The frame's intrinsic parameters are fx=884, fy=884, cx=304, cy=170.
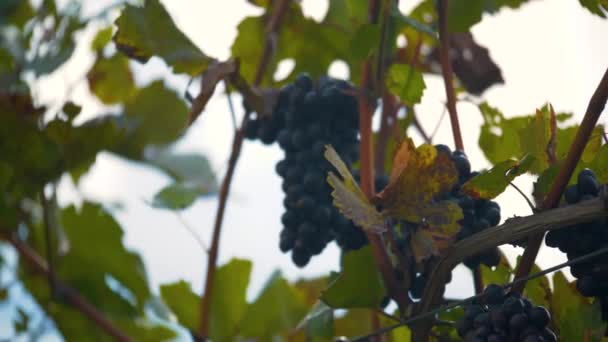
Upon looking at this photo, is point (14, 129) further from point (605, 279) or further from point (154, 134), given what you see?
point (605, 279)

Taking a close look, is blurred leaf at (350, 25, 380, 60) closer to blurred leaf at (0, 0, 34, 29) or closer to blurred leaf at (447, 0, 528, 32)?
blurred leaf at (447, 0, 528, 32)

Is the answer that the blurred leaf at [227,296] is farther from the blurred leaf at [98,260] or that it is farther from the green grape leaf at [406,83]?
the green grape leaf at [406,83]

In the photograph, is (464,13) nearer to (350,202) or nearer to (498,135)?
(498,135)

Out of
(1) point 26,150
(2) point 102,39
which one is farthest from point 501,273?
(2) point 102,39

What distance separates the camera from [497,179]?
1.99 feet

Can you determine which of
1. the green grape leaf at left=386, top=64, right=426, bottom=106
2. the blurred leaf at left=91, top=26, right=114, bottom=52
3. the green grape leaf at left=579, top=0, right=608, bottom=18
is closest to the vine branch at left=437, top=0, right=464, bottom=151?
the green grape leaf at left=386, top=64, right=426, bottom=106

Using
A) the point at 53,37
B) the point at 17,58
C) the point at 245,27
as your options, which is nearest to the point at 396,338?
the point at 245,27

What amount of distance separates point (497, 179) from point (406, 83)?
192mm

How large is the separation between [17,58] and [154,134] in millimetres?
232

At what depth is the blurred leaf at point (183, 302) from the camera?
99cm

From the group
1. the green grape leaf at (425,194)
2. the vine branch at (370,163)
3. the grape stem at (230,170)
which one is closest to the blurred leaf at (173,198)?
the grape stem at (230,170)

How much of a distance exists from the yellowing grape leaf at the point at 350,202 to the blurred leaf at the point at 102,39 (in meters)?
0.75

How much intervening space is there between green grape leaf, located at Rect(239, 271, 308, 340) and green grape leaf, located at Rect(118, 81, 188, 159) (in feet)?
1.23

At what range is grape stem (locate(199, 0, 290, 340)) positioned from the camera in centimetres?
93
